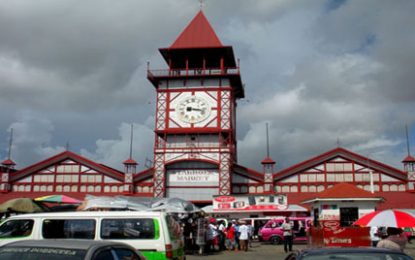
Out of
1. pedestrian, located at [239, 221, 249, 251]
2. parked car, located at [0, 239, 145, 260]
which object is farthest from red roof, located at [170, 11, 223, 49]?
parked car, located at [0, 239, 145, 260]

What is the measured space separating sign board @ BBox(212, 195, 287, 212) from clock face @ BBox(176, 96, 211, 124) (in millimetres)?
7837

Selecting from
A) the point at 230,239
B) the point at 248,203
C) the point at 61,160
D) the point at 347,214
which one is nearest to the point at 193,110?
the point at 248,203

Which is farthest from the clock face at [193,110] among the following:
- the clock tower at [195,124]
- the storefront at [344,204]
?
the storefront at [344,204]

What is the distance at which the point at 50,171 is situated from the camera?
40500mm

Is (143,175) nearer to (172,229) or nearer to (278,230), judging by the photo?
(278,230)

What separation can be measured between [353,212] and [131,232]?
75.7 ft

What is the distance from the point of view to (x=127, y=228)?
12.0 m

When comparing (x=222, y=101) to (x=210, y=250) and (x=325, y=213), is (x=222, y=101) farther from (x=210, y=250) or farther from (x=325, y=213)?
(x=210, y=250)

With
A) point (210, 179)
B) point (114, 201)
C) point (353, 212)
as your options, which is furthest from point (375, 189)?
point (114, 201)

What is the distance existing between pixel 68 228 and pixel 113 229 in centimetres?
125

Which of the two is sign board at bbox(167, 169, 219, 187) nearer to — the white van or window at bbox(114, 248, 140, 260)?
the white van

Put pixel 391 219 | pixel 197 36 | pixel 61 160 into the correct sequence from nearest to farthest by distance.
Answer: pixel 391 219 < pixel 61 160 < pixel 197 36

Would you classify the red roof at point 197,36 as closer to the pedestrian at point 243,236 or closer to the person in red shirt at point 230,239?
the person in red shirt at point 230,239

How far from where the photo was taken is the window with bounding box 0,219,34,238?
40.5 feet
